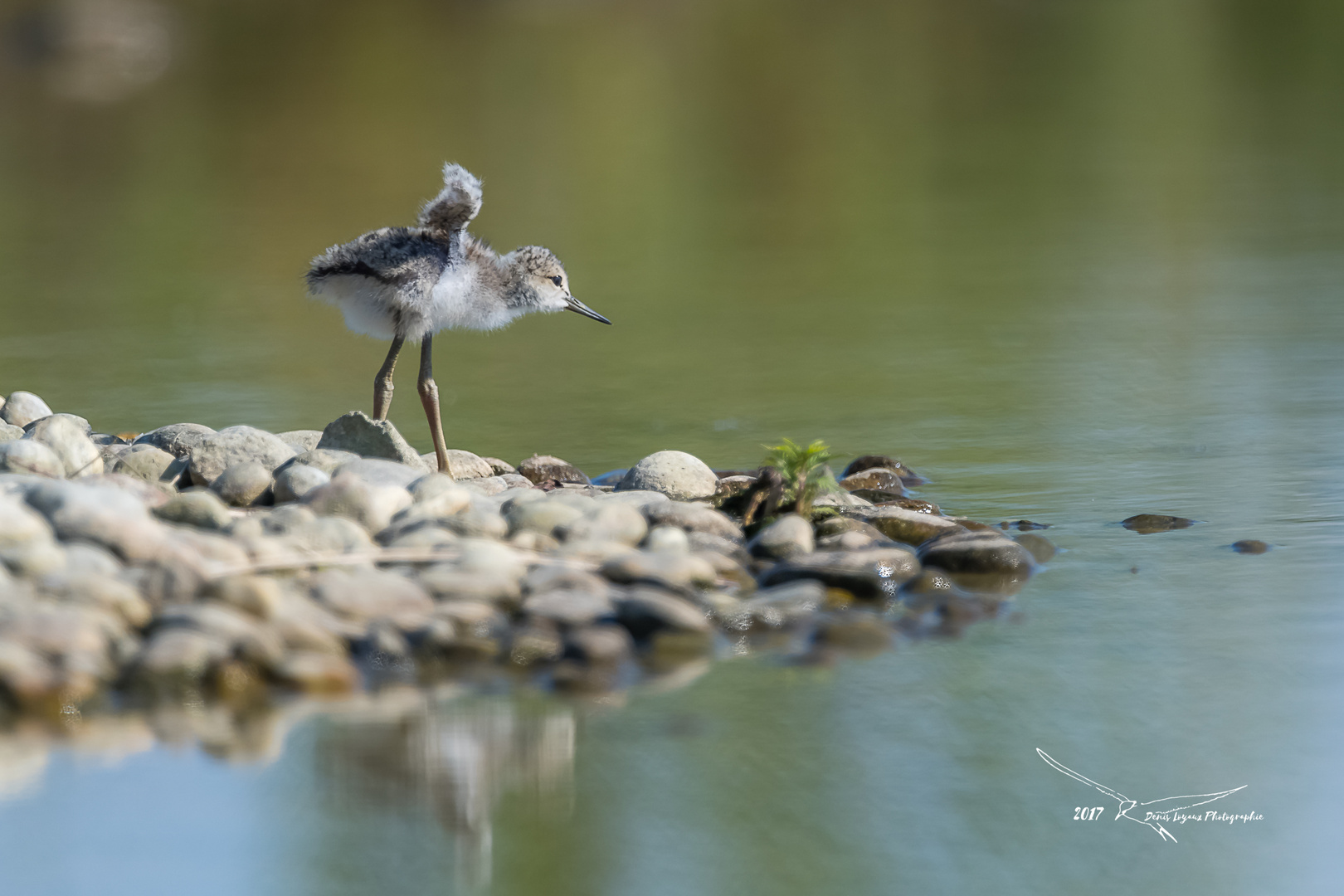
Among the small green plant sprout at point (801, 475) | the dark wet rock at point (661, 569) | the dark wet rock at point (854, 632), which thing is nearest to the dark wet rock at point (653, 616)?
the dark wet rock at point (661, 569)

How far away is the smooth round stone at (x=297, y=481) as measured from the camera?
6352 millimetres

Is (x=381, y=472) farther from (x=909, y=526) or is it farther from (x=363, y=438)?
(x=909, y=526)

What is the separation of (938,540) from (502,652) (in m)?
1.80

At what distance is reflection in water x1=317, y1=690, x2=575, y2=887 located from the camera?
4406mm

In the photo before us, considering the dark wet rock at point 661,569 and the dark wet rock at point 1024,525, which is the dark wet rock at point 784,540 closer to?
the dark wet rock at point 661,569

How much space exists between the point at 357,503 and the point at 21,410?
2780mm

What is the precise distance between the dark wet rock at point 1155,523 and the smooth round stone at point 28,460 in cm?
401

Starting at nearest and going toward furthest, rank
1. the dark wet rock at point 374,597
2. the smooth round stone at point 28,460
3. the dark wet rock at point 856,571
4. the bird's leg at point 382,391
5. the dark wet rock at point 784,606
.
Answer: the dark wet rock at point 374,597, the dark wet rock at point 784,606, the dark wet rock at point 856,571, the smooth round stone at point 28,460, the bird's leg at point 382,391

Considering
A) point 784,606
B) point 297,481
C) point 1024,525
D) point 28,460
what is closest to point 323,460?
point 297,481

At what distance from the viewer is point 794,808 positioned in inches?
173

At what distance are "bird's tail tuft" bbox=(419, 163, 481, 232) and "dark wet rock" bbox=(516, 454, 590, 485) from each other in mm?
1049

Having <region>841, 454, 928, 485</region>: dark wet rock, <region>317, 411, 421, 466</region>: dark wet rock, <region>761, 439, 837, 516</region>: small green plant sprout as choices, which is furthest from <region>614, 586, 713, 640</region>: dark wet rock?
<region>841, 454, 928, 485</region>: dark wet rock

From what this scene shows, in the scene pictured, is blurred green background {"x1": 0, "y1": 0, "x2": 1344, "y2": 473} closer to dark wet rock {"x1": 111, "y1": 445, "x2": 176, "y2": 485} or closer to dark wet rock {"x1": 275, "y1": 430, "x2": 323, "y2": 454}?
dark wet rock {"x1": 275, "y1": 430, "x2": 323, "y2": 454}

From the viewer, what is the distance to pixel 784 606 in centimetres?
565
